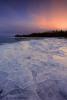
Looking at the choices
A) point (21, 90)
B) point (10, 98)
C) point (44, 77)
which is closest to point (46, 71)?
point (44, 77)

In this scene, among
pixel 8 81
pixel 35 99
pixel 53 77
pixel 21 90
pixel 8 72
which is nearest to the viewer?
pixel 35 99

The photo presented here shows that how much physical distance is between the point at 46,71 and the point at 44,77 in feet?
1.24

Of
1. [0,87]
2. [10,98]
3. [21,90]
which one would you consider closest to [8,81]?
[0,87]

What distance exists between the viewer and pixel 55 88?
212 centimetres

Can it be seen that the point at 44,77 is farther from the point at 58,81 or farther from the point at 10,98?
the point at 10,98

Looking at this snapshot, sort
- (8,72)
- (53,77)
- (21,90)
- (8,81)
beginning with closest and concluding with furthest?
(21,90), (8,81), (53,77), (8,72)

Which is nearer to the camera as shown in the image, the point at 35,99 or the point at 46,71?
the point at 35,99

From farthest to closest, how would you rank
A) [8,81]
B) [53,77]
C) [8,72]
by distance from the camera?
1. [8,72]
2. [53,77]
3. [8,81]

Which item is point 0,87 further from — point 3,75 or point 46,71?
point 46,71

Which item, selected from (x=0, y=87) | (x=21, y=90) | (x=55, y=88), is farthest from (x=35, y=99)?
(x=0, y=87)

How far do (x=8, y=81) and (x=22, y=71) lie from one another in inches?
25.6

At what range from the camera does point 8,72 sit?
9.58 ft

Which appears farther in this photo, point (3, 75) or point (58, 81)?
point (3, 75)

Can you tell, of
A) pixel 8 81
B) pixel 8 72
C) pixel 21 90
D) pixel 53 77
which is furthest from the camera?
pixel 8 72
